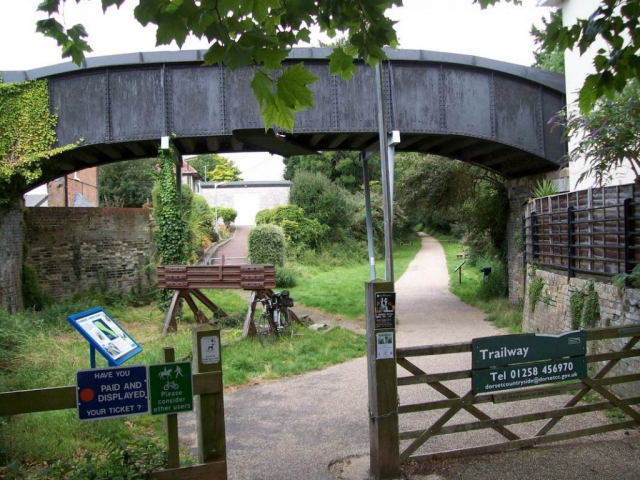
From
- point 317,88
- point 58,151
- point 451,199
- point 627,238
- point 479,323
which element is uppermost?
point 317,88

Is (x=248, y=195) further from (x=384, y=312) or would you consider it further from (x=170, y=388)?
(x=170, y=388)

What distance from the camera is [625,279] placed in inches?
294

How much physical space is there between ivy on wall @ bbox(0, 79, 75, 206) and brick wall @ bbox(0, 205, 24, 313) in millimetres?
1032

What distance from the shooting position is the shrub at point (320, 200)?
113ft

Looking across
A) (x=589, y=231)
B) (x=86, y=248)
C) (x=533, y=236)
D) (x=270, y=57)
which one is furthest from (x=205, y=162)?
(x=270, y=57)

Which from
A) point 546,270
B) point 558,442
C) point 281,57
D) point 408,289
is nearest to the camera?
point 281,57

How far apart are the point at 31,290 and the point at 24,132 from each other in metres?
4.91

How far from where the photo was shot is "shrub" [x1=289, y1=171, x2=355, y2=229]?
34312 millimetres

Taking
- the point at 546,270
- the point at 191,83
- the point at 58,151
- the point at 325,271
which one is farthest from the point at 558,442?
the point at 325,271

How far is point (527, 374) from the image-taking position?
16.5ft

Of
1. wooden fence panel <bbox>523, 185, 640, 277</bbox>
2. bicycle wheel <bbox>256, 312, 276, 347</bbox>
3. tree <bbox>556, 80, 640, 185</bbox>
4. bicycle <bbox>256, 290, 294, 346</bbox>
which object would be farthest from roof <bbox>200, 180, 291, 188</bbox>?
tree <bbox>556, 80, 640, 185</bbox>

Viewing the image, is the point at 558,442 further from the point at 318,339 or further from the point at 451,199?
the point at 451,199

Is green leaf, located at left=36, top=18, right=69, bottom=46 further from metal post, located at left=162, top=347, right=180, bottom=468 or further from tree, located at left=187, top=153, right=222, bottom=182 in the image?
tree, located at left=187, top=153, right=222, bottom=182

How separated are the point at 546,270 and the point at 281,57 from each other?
9.35 metres
